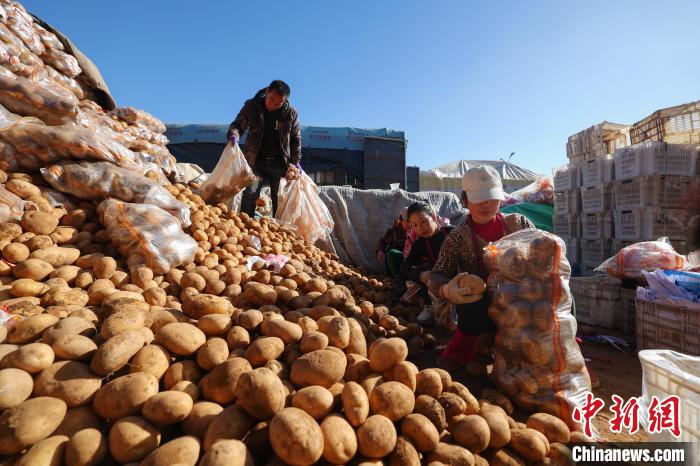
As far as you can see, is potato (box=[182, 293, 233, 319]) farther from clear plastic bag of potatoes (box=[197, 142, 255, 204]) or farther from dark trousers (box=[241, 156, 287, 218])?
dark trousers (box=[241, 156, 287, 218])

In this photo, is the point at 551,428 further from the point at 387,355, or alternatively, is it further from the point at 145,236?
the point at 145,236

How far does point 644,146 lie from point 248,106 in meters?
4.86

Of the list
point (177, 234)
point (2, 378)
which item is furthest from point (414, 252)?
point (2, 378)

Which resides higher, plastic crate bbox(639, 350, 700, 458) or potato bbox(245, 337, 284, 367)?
potato bbox(245, 337, 284, 367)

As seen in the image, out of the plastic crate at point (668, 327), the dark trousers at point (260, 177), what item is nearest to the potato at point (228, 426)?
the plastic crate at point (668, 327)

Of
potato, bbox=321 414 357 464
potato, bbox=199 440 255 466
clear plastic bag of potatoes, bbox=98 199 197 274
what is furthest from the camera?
clear plastic bag of potatoes, bbox=98 199 197 274

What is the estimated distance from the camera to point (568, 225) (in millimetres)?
5293

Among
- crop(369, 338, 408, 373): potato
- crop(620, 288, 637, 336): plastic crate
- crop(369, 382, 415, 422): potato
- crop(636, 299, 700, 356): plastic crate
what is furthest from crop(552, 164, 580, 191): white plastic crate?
crop(369, 382, 415, 422): potato

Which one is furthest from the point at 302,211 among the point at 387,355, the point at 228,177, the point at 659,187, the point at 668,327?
the point at 659,187

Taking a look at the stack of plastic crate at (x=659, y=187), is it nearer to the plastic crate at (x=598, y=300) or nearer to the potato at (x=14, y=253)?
the plastic crate at (x=598, y=300)

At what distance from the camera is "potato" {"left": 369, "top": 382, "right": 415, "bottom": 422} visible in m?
1.17

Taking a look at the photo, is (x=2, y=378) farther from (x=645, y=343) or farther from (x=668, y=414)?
(x=645, y=343)

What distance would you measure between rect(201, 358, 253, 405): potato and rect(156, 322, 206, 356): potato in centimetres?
15

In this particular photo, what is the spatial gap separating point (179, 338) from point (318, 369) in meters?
0.55
